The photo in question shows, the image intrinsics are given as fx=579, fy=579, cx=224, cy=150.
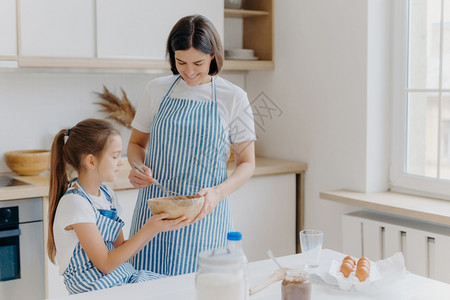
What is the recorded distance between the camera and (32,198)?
251 centimetres

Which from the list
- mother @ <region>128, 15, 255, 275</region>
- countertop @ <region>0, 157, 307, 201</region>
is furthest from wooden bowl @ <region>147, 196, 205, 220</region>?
countertop @ <region>0, 157, 307, 201</region>

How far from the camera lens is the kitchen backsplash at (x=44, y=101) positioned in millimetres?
2962

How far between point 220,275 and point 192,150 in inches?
36.5

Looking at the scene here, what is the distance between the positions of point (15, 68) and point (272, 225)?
1.58m

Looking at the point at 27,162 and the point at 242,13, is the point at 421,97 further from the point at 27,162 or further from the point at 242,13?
the point at 27,162

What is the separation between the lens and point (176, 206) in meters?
1.64

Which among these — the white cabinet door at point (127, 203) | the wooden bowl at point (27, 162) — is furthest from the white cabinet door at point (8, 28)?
the white cabinet door at point (127, 203)

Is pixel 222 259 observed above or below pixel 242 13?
below

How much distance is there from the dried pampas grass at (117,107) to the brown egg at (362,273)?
200 cm

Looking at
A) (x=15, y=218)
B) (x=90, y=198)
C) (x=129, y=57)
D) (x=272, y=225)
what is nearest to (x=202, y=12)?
(x=129, y=57)

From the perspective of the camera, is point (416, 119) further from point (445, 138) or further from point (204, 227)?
point (204, 227)

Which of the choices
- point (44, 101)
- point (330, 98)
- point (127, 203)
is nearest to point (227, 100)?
point (127, 203)

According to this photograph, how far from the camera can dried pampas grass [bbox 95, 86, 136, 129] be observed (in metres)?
3.20

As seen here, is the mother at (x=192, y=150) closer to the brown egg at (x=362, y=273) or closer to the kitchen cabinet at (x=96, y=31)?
the brown egg at (x=362, y=273)
